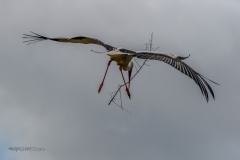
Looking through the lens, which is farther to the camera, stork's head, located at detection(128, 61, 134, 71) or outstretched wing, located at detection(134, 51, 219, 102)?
stork's head, located at detection(128, 61, 134, 71)

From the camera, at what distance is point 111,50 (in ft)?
67.7

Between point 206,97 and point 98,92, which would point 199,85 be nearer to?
point 206,97

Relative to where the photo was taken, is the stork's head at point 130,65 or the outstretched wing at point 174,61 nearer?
the outstretched wing at point 174,61

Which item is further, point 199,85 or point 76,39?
point 76,39

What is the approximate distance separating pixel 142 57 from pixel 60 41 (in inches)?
83.8

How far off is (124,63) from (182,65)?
254cm

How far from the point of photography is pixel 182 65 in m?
19.3

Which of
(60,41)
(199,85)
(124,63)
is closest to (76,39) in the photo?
(60,41)

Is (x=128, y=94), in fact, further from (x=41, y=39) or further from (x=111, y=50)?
(x=41, y=39)

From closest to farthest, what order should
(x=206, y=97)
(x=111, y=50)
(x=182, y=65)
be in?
(x=206, y=97) → (x=182, y=65) → (x=111, y=50)

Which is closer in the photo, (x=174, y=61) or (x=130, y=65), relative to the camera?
(x=174, y=61)

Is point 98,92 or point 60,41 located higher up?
point 60,41

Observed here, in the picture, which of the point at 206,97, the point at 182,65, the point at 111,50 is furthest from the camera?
the point at 111,50

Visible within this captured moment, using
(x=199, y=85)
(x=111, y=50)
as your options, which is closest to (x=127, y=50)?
(x=111, y=50)
